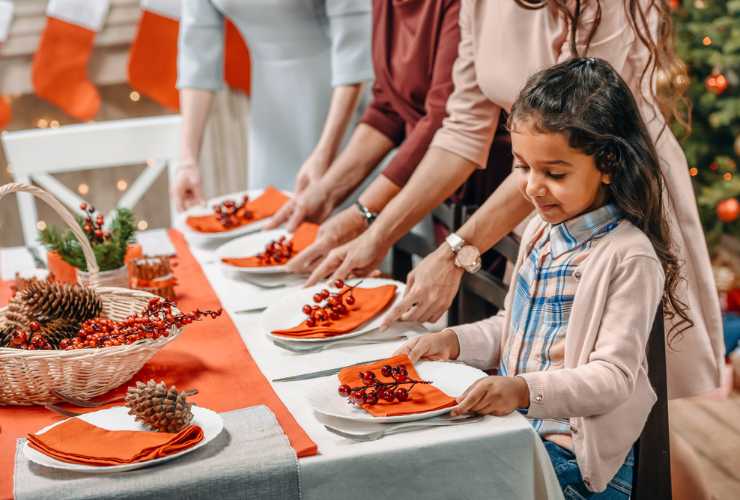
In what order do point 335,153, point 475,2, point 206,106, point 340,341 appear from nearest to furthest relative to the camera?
1. point 340,341
2. point 475,2
3. point 335,153
4. point 206,106

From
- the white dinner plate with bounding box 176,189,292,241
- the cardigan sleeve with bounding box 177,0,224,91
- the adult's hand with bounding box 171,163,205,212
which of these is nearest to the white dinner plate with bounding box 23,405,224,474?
the white dinner plate with bounding box 176,189,292,241

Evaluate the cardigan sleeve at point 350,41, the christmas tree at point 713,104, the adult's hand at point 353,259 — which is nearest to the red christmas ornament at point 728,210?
the christmas tree at point 713,104

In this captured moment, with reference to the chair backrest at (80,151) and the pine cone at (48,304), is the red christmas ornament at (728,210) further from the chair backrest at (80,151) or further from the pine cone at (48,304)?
the pine cone at (48,304)

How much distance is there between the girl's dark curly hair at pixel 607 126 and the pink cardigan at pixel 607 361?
40 millimetres

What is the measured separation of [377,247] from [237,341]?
0.38 meters

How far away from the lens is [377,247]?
1.77m

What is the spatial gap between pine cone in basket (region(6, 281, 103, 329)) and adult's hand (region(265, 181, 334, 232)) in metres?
0.75

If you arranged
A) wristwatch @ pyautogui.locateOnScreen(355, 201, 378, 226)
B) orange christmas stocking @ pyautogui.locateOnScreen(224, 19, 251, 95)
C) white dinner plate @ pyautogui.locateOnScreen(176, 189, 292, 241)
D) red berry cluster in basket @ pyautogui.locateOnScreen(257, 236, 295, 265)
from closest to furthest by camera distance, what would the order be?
1. red berry cluster in basket @ pyautogui.locateOnScreen(257, 236, 295, 265)
2. wristwatch @ pyautogui.locateOnScreen(355, 201, 378, 226)
3. white dinner plate @ pyautogui.locateOnScreen(176, 189, 292, 241)
4. orange christmas stocking @ pyautogui.locateOnScreen(224, 19, 251, 95)

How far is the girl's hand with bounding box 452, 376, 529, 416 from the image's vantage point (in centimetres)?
115

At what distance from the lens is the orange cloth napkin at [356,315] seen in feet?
4.81

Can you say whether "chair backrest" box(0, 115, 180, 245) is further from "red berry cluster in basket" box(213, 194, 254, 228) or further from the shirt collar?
the shirt collar

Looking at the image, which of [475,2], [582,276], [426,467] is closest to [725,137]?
[475,2]

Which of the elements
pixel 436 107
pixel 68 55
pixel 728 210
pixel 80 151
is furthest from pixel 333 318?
pixel 68 55

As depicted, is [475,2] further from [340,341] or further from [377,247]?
[340,341]
